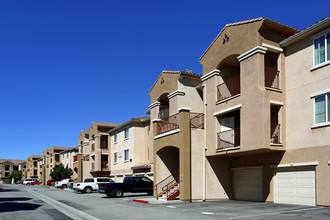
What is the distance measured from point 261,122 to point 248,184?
17.6 ft

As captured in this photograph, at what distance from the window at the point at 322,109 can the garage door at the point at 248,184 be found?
505 centimetres

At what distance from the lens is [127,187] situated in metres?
28.8

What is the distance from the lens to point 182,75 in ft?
82.1

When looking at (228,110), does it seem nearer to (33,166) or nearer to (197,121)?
(197,121)

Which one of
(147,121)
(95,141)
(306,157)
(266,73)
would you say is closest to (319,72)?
(266,73)

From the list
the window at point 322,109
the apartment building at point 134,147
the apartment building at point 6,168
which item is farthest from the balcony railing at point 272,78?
the apartment building at point 6,168

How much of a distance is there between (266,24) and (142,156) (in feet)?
81.6

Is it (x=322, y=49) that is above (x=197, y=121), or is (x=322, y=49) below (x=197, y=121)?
above

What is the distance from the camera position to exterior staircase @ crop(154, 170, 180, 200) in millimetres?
22156

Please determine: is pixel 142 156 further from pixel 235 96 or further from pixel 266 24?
pixel 266 24

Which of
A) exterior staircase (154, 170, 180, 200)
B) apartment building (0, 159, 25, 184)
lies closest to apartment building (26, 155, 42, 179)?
apartment building (0, 159, 25, 184)

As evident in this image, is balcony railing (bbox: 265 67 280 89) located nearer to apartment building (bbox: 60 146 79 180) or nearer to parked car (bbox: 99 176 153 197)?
parked car (bbox: 99 176 153 197)

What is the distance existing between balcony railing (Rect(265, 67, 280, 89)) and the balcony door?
3.35m

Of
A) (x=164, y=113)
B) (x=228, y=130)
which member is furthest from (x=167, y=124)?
(x=228, y=130)
